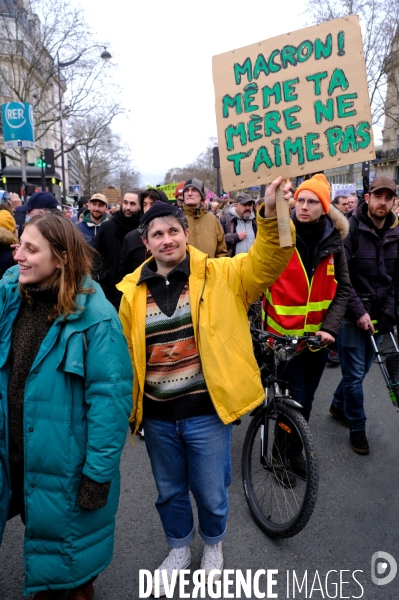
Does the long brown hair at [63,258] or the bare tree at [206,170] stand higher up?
the bare tree at [206,170]

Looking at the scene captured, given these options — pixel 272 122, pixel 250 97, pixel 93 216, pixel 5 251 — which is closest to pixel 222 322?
pixel 272 122

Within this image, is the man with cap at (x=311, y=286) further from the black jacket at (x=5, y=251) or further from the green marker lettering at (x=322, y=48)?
the black jacket at (x=5, y=251)

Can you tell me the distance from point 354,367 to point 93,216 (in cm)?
381

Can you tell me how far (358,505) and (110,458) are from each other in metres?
1.89

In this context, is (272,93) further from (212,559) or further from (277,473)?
(212,559)

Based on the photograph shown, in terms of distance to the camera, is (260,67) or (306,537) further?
(306,537)

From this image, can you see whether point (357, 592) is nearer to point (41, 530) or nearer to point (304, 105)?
point (41, 530)

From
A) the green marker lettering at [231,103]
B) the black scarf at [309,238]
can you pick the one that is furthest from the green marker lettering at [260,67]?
the black scarf at [309,238]

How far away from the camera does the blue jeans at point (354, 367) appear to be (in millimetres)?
3564

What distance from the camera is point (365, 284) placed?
11.8 ft

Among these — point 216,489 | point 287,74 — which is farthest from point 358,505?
point 287,74

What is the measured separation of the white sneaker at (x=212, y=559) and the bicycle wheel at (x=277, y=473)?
383 mm

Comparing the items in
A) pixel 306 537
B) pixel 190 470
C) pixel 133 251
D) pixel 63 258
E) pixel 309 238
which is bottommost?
pixel 306 537

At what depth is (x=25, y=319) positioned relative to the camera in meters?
2.01
